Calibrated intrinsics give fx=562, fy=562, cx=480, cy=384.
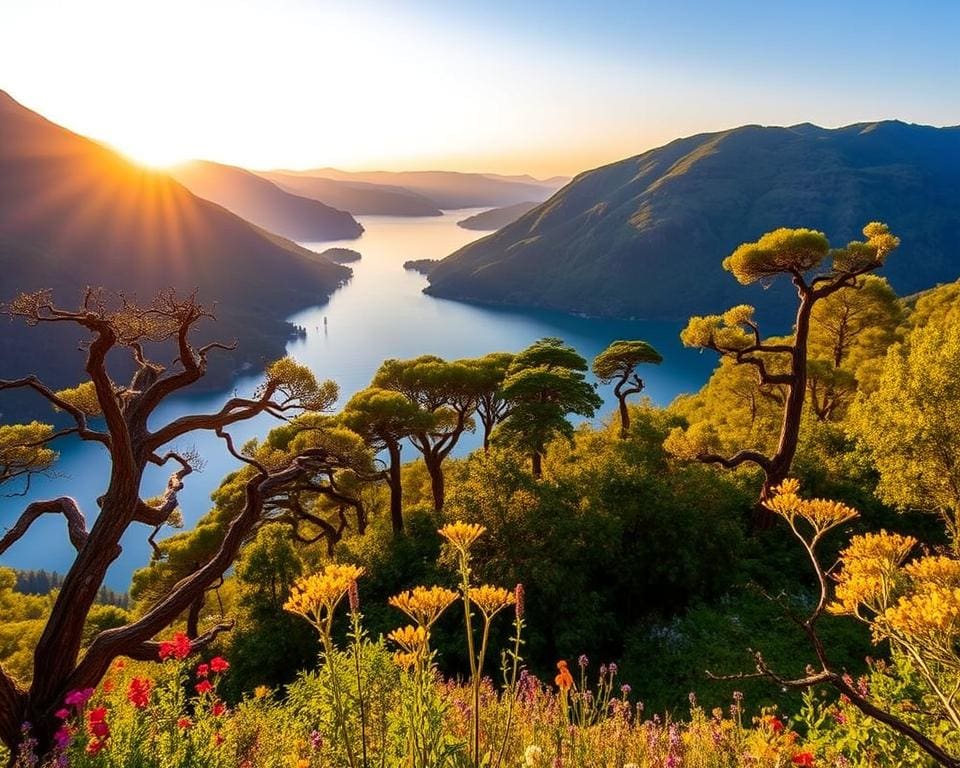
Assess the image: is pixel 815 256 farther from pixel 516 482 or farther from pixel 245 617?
pixel 245 617

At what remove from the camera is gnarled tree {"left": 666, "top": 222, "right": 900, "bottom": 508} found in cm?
1439

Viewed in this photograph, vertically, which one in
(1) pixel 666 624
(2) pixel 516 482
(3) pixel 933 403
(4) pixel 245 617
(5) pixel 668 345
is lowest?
(5) pixel 668 345

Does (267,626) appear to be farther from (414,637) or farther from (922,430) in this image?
(922,430)

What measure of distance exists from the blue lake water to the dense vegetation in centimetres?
3191

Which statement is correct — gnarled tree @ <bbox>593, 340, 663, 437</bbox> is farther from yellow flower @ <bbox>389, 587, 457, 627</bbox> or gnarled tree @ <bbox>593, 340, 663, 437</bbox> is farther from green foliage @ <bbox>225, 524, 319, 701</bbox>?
yellow flower @ <bbox>389, 587, 457, 627</bbox>

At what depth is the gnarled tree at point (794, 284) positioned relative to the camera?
Answer: 14391mm

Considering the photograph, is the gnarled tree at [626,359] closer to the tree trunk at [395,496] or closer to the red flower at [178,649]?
the tree trunk at [395,496]

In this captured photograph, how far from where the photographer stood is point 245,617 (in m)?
14.7

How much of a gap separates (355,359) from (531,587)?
12046 centimetres

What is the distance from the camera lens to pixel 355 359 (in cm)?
12912

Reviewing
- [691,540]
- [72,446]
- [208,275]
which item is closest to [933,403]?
[691,540]

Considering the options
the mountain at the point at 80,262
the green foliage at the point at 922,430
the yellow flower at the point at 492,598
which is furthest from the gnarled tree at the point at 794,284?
the mountain at the point at 80,262

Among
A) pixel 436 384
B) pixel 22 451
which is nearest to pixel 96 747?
pixel 22 451

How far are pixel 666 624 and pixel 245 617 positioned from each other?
34.8 feet
